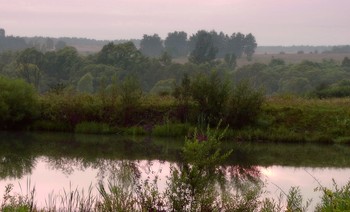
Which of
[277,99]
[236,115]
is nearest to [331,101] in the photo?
[277,99]

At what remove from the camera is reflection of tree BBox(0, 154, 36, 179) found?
19.6 metres

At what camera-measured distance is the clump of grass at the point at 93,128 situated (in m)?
33.0

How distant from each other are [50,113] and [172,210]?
2487cm

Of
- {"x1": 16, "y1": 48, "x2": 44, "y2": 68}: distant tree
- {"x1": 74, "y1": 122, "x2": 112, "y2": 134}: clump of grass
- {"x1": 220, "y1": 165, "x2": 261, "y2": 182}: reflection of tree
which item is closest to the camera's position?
{"x1": 220, "y1": 165, "x2": 261, "y2": 182}: reflection of tree

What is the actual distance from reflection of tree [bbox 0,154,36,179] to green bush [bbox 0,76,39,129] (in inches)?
356

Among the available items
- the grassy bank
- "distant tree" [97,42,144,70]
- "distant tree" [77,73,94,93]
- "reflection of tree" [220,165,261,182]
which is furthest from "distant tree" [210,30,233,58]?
"reflection of tree" [220,165,261,182]

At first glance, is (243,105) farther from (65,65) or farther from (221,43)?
(221,43)

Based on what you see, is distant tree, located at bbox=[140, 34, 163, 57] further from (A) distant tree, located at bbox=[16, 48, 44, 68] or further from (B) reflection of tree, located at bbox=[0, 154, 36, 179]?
(B) reflection of tree, located at bbox=[0, 154, 36, 179]

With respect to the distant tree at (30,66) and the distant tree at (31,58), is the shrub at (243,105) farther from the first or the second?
the distant tree at (31,58)

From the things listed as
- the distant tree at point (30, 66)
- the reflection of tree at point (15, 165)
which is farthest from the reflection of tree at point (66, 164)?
the distant tree at point (30, 66)

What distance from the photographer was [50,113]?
112 ft

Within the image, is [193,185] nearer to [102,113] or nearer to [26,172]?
[26,172]

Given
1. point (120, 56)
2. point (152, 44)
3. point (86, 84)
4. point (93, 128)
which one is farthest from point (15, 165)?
point (152, 44)

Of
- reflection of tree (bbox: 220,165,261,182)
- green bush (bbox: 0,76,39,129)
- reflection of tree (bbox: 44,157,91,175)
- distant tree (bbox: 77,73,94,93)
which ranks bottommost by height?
distant tree (bbox: 77,73,94,93)
